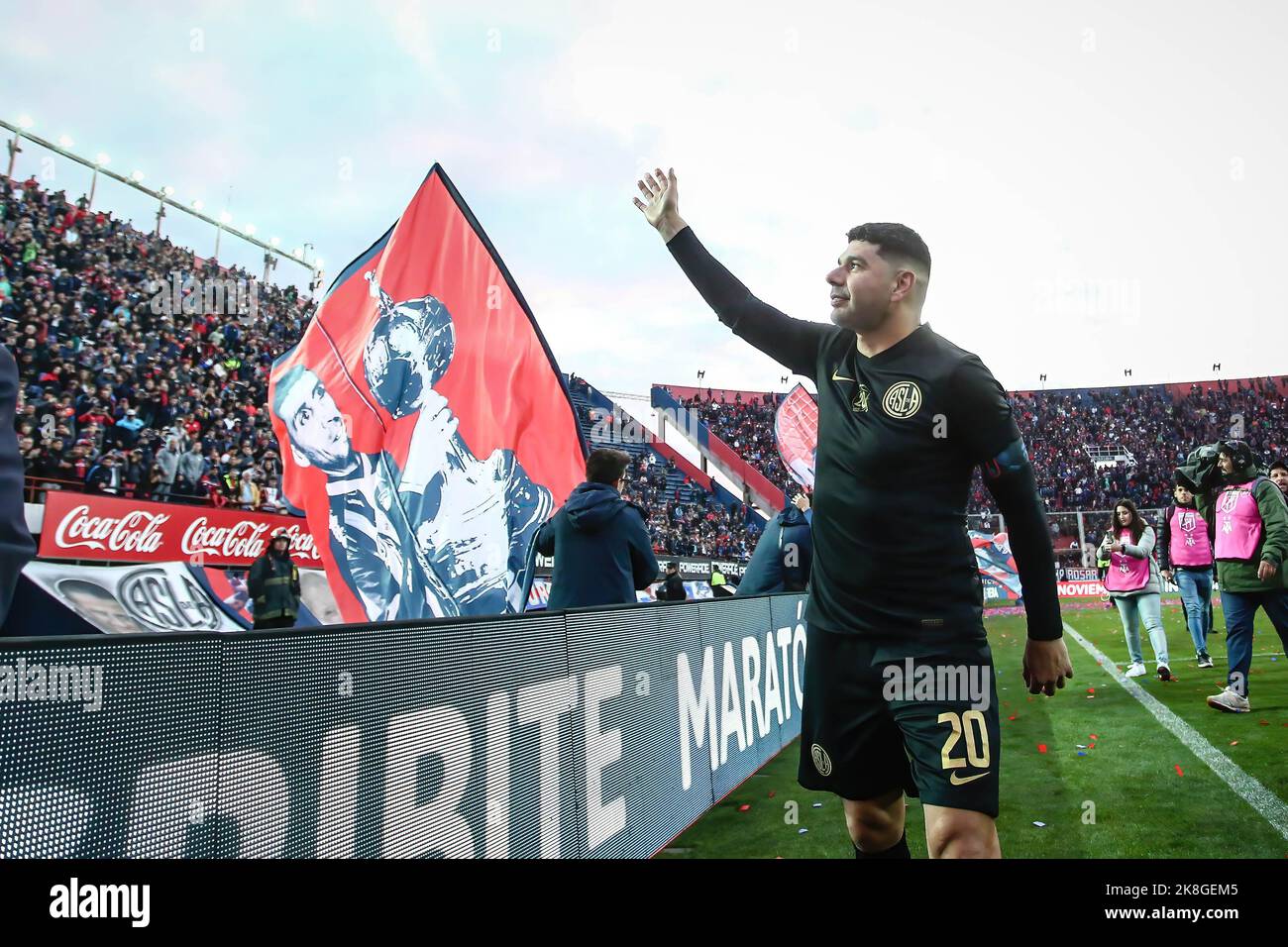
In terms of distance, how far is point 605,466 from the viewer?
5180 millimetres

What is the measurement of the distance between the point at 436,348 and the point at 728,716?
324 centimetres

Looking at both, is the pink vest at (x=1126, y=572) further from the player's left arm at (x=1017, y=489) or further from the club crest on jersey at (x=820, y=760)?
the club crest on jersey at (x=820, y=760)

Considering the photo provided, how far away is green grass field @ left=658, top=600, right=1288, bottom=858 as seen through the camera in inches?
157

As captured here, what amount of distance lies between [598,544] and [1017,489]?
309cm

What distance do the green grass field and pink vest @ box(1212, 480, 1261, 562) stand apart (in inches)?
49.9

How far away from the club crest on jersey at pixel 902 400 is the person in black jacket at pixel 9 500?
1.98m

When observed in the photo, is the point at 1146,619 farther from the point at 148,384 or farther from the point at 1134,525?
the point at 148,384

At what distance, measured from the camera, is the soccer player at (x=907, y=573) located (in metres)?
2.21

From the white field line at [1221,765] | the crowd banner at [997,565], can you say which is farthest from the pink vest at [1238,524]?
the crowd banner at [997,565]

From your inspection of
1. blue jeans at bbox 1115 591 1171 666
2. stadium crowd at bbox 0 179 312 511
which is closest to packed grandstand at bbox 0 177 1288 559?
stadium crowd at bbox 0 179 312 511

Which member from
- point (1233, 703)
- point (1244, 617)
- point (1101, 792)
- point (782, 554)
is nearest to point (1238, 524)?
point (1244, 617)

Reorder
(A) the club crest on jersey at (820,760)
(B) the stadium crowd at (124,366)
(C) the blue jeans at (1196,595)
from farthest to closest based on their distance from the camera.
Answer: (B) the stadium crowd at (124,366) → (C) the blue jeans at (1196,595) → (A) the club crest on jersey at (820,760)

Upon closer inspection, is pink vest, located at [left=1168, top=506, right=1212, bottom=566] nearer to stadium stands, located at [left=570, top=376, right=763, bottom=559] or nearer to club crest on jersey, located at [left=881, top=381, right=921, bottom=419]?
club crest on jersey, located at [left=881, top=381, right=921, bottom=419]
